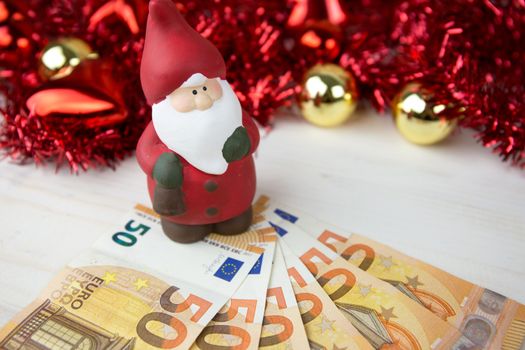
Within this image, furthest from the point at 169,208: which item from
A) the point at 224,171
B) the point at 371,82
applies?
the point at 371,82

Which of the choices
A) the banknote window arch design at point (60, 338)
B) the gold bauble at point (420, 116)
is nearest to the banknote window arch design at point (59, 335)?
the banknote window arch design at point (60, 338)

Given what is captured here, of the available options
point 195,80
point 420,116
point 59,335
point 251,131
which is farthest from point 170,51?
point 420,116

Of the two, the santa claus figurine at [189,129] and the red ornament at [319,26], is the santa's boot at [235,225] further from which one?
the red ornament at [319,26]

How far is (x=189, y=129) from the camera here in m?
0.63

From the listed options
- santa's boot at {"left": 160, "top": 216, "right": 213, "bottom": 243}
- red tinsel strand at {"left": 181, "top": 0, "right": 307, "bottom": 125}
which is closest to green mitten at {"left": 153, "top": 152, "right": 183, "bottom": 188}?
santa's boot at {"left": 160, "top": 216, "right": 213, "bottom": 243}

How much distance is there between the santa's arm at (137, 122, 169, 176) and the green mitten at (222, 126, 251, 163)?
75 mm

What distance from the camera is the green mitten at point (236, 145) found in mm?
650

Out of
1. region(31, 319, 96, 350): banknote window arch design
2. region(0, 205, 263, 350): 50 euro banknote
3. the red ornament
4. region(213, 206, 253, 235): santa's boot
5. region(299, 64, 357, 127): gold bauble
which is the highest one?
the red ornament

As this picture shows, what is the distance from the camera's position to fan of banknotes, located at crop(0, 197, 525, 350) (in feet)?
2.11

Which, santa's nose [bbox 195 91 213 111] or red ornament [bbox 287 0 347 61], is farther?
red ornament [bbox 287 0 347 61]

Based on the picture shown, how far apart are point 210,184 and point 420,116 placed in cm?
42

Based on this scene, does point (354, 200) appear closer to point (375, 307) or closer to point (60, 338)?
point (375, 307)

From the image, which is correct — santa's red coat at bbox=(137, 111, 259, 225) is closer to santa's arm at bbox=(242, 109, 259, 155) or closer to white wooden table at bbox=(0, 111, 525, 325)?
santa's arm at bbox=(242, 109, 259, 155)

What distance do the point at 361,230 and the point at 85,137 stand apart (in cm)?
48
